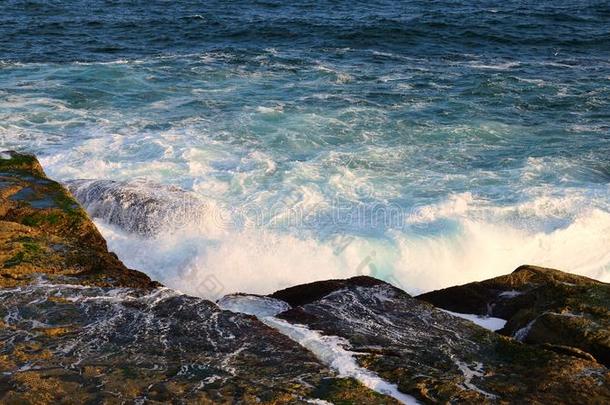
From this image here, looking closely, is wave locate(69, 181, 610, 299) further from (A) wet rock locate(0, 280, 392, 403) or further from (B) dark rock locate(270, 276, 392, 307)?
(A) wet rock locate(0, 280, 392, 403)

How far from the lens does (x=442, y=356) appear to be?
5992 millimetres

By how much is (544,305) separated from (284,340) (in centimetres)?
266

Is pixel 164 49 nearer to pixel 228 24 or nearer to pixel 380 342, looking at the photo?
pixel 228 24

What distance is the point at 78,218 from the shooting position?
9.06 metres

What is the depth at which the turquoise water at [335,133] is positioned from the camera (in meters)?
→ 11.0

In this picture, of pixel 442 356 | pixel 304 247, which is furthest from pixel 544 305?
pixel 304 247

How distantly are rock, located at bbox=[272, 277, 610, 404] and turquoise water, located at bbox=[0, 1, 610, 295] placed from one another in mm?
3220

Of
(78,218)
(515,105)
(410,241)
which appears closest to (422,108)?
(515,105)

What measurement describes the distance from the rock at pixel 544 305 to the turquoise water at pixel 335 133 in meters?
2.27

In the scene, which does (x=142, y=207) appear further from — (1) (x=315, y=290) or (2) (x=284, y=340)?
(2) (x=284, y=340)

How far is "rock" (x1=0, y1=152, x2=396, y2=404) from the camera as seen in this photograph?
5.23 meters

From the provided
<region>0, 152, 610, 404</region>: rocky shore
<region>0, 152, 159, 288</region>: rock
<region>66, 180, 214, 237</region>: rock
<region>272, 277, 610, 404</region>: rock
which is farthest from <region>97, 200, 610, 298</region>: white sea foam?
<region>272, 277, 610, 404</region>: rock

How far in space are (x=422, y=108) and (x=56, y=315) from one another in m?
13.1

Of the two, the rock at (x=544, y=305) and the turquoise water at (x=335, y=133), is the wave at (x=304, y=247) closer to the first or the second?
the turquoise water at (x=335, y=133)
